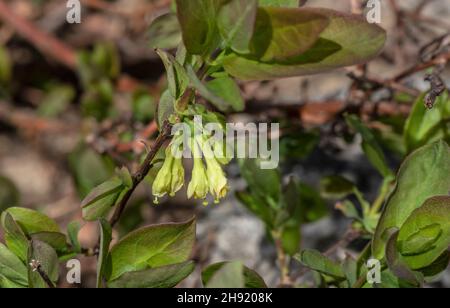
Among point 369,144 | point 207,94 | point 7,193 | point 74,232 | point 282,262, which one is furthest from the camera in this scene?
point 7,193

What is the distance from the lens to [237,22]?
0.90 m

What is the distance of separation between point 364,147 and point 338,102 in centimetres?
39

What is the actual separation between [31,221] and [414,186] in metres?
0.70

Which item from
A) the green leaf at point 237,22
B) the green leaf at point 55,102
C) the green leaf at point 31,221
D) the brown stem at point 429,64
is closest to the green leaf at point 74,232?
the green leaf at point 31,221

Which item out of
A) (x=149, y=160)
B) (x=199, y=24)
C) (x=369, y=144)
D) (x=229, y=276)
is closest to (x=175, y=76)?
(x=199, y=24)

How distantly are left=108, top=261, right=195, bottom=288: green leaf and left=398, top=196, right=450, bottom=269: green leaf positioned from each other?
14.6 inches

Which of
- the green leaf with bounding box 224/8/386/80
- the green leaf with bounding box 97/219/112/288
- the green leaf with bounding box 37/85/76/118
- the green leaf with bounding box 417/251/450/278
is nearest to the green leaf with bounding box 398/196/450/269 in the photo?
the green leaf with bounding box 417/251/450/278

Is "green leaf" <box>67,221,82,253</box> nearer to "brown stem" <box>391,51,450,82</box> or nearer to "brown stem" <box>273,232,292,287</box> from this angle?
"brown stem" <box>273,232,292,287</box>

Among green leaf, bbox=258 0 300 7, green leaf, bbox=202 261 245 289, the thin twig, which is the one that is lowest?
green leaf, bbox=202 261 245 289

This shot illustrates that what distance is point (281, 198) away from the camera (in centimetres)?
145

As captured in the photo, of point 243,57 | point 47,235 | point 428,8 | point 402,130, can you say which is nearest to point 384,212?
point 243,57

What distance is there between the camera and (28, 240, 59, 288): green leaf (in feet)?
3.46

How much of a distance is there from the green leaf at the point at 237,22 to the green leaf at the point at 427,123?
600 millimetres

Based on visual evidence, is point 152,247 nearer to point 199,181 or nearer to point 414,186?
point 199,181
